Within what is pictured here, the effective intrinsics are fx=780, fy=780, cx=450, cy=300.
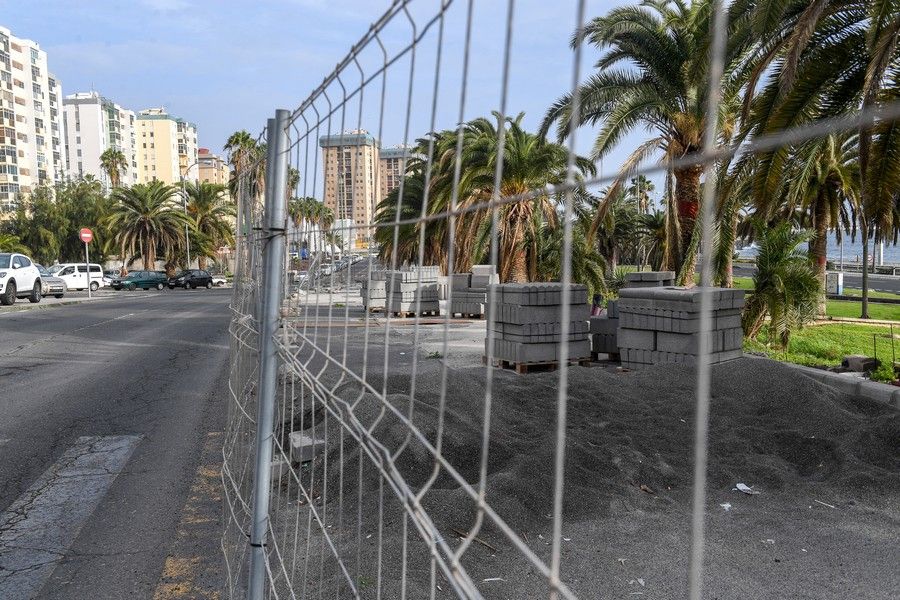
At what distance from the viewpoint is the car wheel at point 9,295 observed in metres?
25.0

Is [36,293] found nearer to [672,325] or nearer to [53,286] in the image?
[53,286]

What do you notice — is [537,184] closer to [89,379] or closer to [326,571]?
[89,379]

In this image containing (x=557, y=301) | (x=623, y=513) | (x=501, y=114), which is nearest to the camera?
(x=501, y=114)

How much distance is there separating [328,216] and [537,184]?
16614 mm

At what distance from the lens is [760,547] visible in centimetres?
473

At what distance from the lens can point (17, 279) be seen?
25734 mm

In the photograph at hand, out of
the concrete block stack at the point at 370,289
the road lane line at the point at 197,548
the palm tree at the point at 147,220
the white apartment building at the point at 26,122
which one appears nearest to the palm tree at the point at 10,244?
the palm tree at the point at 147,220

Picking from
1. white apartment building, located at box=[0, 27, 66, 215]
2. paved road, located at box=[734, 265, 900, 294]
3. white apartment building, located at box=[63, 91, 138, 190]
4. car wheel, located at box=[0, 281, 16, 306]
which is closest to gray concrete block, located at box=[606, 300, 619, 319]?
car wheel, located at box=[0, 281, 16, 306]

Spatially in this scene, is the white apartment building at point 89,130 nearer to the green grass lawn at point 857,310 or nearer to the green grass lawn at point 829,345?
the green grass lawn at point 857,310

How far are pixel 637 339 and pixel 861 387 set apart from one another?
9.45ft

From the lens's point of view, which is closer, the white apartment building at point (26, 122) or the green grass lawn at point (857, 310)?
the green grass lawn at point (857, 310)

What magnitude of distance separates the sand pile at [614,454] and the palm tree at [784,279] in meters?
3.80

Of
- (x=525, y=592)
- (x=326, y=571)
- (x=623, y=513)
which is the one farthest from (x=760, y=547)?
(x=326, y=571)

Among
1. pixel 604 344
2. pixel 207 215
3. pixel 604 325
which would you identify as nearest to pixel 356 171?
pixel 604 325
